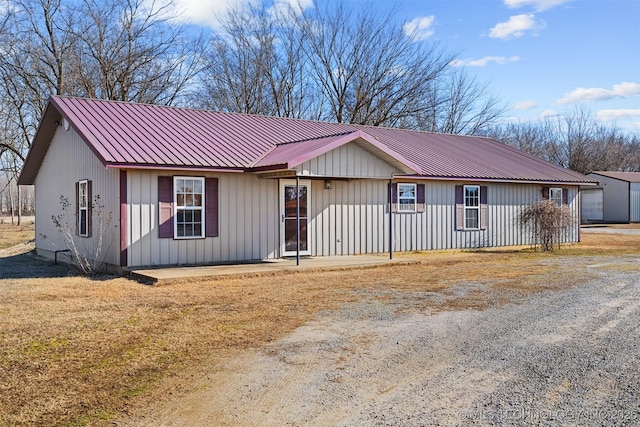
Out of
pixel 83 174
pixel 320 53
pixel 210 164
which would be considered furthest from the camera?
pixel 320 53

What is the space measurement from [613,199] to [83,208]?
33.3 m

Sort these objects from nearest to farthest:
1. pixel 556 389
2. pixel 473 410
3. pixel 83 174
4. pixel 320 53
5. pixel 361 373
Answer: pixel 473 410, pixel 556 389, pixel 361 373, pixel 83 174, pixel 320 53

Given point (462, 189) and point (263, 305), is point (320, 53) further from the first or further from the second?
point (263, 305)

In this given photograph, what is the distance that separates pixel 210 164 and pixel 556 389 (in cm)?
947

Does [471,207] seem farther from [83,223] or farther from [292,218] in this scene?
[83,223]

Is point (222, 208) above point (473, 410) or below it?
above

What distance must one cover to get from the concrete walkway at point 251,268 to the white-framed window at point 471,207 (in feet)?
13.9

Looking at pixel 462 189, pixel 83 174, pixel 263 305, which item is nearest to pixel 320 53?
pixel 462 189

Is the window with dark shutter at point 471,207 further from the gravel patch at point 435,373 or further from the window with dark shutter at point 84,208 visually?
the window with dark shutter at point 84,208

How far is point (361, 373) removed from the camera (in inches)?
204

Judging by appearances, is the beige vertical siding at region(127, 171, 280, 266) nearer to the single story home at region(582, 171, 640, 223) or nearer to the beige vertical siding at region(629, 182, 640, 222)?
the single story home at region(582, 171, 640, 223)

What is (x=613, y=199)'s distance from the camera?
122 feet

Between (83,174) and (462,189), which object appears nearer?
(83,174)

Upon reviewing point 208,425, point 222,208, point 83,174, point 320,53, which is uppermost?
point 320,53
